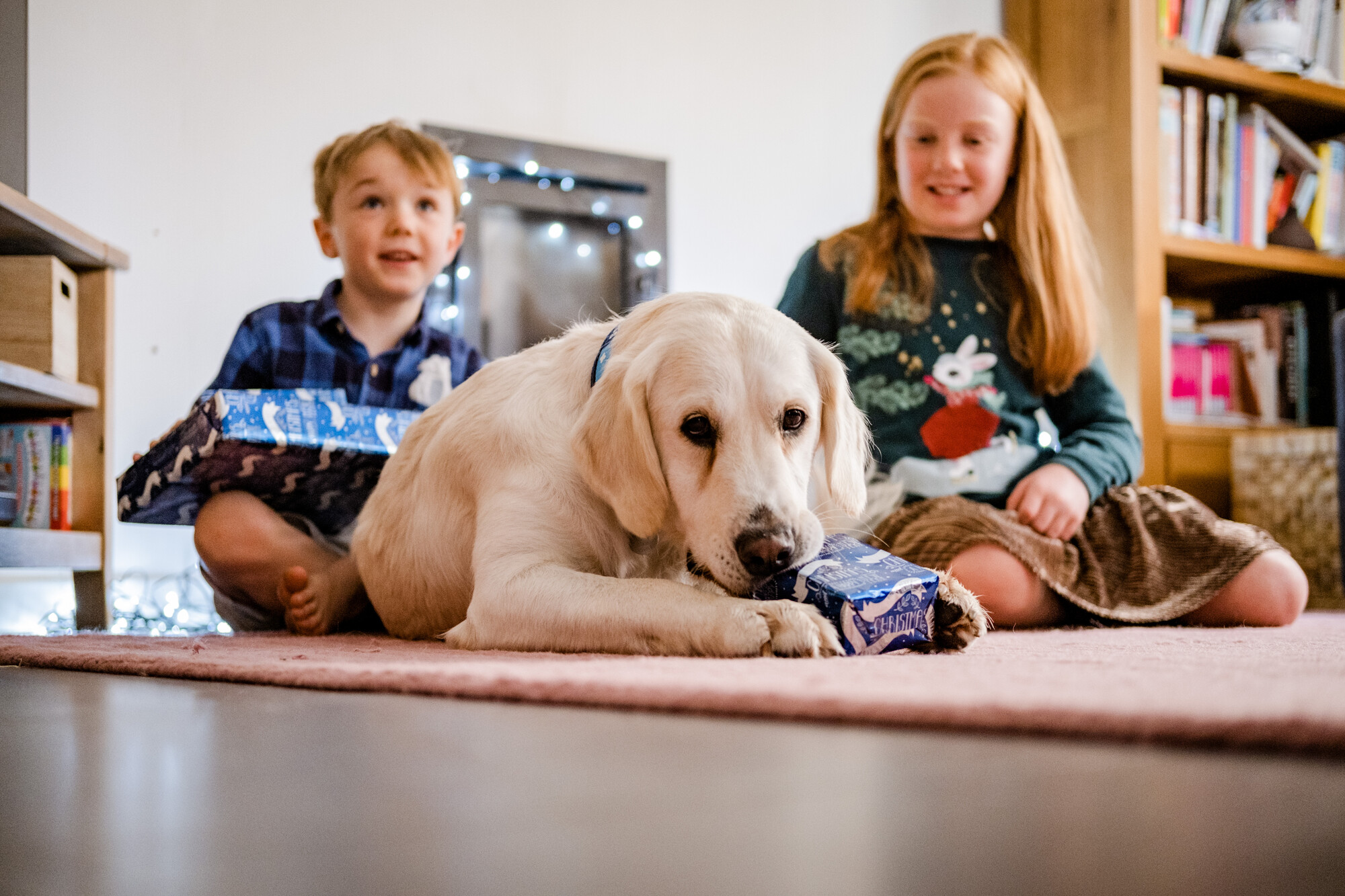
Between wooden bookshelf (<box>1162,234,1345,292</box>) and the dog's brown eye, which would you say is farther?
wooden bookshelf (<box>1162,234,1345,292</box>)

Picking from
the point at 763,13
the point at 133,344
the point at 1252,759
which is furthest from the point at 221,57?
the point at 1252,759

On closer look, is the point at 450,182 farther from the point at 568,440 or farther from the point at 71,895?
the point at 71,895

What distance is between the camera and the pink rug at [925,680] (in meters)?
0.44

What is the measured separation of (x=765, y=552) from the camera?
0.99 metres

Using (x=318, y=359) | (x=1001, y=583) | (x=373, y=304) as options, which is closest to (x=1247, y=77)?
(x=1001, y=583)

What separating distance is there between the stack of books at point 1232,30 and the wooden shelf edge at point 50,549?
3401 mm

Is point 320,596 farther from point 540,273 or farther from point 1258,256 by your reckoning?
point 1258,256

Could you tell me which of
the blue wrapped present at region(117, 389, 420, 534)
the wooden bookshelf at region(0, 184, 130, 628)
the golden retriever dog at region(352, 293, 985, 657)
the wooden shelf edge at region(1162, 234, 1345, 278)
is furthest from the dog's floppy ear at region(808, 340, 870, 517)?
the wooden shelf edge at region(1162, 234, 1345, 278)

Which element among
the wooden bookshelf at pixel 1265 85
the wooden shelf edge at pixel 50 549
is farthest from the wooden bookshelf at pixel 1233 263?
the wooden shelf edge at pixel 50 549

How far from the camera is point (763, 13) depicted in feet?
12.2

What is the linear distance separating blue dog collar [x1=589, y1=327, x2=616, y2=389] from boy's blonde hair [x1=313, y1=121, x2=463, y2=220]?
4.06 ft

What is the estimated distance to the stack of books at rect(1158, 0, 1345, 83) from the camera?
3.36 metres

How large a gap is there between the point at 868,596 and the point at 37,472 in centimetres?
204

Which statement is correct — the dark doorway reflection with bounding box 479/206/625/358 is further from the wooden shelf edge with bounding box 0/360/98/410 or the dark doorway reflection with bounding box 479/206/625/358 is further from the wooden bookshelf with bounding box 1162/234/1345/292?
the wooden bookshelf with bounding box 1162/234/1345/292
